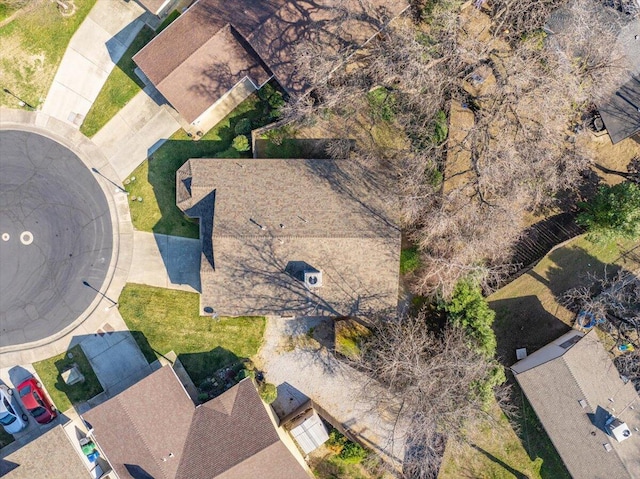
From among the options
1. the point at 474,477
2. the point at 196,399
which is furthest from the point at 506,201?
the point at 196,399

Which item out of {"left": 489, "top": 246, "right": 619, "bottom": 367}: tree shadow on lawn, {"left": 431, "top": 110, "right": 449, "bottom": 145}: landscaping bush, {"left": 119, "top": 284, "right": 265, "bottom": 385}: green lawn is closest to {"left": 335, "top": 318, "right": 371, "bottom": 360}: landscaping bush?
{"left": 119, "top": 284, "right": 265, "bottom": 385}: green lawn

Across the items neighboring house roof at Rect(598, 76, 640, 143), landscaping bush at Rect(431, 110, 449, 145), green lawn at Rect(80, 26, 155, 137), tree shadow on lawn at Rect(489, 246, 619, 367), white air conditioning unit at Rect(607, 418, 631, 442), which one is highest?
green lawn at Rect(80, 26, 155, 137)

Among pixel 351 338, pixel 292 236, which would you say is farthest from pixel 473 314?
pixel 292 236

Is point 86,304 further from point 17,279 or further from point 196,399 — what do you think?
point 196,399

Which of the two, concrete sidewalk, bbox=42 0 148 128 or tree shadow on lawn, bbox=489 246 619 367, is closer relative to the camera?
tree shadow on lawn, bbox=489 246 619 367

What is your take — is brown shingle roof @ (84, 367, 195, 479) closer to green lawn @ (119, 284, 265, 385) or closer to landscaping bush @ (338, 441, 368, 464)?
green lawn @ (119, 284, 265, 385)

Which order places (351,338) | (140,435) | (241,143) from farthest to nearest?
(351,338)
(241,143)
(140,435)

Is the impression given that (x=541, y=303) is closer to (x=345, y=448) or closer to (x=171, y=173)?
(x=345, y=448)
